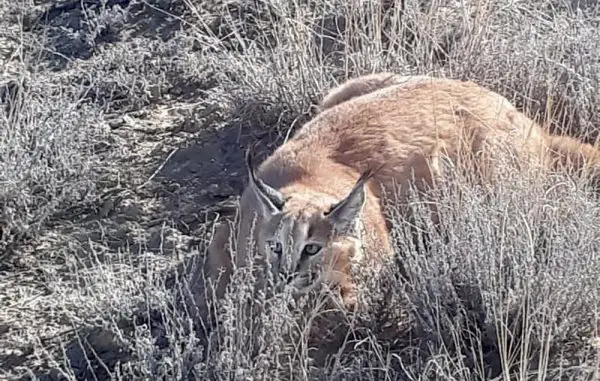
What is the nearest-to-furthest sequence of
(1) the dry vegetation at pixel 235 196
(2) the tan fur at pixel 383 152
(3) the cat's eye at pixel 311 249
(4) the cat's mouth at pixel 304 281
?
(1) the dry vegetation at pixel 235 196
(4) the cat's mouth at pixel 304 281
(3) the cat's eye at pixel 311 249
(2) the tan fur at pixel 383 152

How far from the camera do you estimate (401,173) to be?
210 inches

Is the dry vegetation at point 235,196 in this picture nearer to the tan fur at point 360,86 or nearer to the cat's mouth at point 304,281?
the cat's mouth at point 304,281

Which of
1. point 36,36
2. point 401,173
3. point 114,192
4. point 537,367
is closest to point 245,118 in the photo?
point 114,192

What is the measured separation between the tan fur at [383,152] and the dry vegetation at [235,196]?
21 cm

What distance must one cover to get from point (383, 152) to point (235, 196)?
1045 millimetres

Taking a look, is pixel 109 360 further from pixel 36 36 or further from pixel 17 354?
pixel 36 36

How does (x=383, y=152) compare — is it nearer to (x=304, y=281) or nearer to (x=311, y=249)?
(x=311, y=249)

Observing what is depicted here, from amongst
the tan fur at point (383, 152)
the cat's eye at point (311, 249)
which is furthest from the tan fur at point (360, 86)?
the cat's eye at point (311, 249)

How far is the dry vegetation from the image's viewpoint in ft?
13.8

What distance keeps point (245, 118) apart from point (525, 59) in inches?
65.0

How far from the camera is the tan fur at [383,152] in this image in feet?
15.9

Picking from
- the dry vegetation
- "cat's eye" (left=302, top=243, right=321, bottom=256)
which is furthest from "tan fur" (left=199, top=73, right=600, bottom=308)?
the dry vegetation

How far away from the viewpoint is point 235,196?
19.8ft

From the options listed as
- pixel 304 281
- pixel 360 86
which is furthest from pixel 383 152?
pixel 304 281
